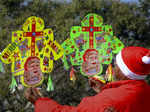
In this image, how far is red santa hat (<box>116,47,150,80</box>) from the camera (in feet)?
5.67

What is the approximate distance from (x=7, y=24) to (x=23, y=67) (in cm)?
583

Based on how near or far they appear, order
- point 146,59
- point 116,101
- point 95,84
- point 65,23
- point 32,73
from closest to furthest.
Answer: point 116,101 → point 146,59 → point 95,84 → point 32,73 → point 65,23

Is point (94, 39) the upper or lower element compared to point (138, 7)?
lower

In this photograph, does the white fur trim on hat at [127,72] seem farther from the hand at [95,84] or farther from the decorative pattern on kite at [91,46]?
the decorative pattern on kite at [91,46]

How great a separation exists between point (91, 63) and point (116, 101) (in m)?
2.43

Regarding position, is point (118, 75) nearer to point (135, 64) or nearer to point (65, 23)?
point (135, 64)

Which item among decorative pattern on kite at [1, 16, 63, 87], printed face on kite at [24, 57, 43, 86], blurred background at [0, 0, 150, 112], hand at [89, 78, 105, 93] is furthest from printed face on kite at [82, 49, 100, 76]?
blurred background at [0, 0, 150, 112]

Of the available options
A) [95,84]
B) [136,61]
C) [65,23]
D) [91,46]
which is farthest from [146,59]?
[65,23]

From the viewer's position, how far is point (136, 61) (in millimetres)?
1734

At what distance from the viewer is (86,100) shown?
1602 mm

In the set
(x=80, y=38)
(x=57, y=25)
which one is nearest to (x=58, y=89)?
(x=57, y=25)

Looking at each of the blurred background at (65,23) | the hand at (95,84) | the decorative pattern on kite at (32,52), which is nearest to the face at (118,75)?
the hand at (95,84)

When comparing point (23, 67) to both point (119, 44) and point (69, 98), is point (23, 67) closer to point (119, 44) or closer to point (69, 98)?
point (119, 44)

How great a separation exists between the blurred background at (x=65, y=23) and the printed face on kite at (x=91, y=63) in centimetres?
400
